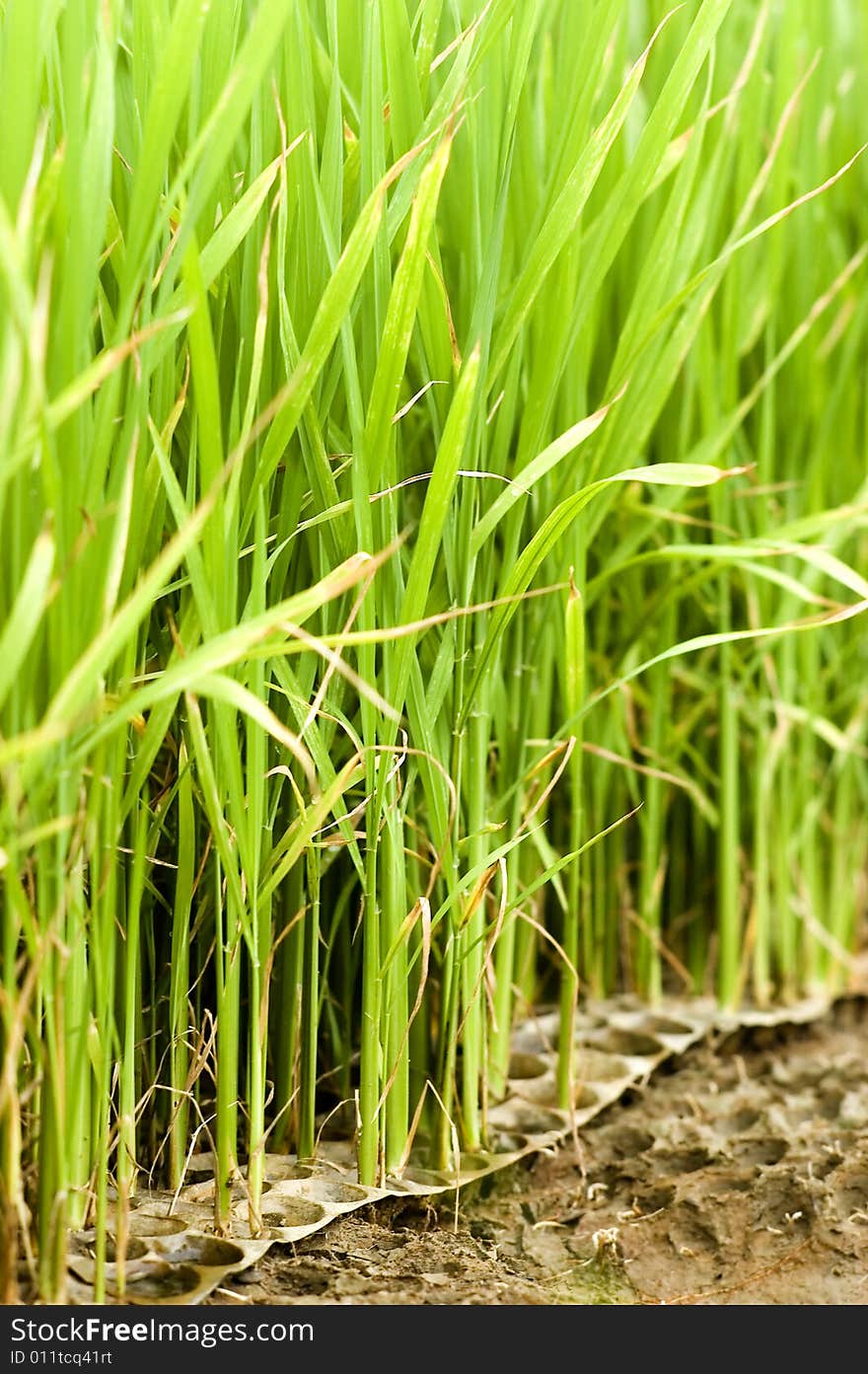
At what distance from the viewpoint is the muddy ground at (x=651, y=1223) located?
0.71 metres

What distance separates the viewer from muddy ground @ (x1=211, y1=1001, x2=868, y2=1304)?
2.34ft

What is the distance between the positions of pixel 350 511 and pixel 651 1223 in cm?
53

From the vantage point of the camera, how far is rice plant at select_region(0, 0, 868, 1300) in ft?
1.88

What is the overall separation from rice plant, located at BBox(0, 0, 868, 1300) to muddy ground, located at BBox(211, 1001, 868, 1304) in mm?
55

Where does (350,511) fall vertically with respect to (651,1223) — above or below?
above

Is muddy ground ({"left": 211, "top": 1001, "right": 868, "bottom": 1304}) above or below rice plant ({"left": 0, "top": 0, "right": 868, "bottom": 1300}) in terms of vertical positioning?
below

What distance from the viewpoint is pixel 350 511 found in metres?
0.72

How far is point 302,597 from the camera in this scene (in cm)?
57

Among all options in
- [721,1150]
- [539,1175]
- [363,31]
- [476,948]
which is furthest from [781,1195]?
[363,31]

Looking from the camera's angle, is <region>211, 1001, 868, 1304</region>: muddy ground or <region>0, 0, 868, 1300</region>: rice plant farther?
<region>211, 1001, 868, 1304</region>: muddy ground

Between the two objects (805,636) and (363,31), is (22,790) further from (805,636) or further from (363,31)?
(805,636)

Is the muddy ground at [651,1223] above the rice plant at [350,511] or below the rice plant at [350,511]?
below

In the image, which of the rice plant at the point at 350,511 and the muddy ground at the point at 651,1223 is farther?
the muddy ground at the point at 651,1223

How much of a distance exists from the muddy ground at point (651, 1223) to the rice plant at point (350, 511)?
5 centimetres
